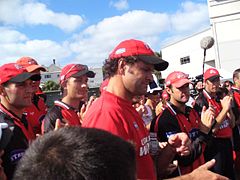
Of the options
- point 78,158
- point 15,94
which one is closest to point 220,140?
point 15,94

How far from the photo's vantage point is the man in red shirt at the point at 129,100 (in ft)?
7.21

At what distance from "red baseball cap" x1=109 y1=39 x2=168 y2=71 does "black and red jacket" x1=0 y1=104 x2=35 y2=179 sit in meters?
0.98

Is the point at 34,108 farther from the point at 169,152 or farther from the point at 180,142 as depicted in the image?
the point at 180,142

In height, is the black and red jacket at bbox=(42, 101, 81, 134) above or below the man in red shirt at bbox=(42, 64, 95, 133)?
below

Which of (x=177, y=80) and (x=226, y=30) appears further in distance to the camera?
(x=226, y=30)

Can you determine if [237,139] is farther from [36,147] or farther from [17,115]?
[36,147]

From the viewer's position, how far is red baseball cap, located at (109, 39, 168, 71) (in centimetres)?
250

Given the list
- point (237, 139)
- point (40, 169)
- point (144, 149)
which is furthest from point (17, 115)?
point (237, 139)

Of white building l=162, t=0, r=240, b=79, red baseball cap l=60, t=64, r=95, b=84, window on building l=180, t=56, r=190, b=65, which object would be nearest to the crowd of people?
red baseball cap l=60, t=64, r=95, b=84

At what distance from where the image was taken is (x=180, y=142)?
2.56m

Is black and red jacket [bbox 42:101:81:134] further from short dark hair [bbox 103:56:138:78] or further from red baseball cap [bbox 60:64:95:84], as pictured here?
short dark hair [bbox 103:56:138:78]

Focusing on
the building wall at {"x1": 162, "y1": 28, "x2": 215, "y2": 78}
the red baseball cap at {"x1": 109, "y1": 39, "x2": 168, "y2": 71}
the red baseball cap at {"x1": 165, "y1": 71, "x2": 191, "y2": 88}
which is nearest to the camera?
the red baseball cap at {"x1": 109, "y1": 39, "x2": 168, "y2": 71}

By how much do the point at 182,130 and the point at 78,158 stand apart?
3.11m

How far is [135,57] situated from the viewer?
8.20 ft
